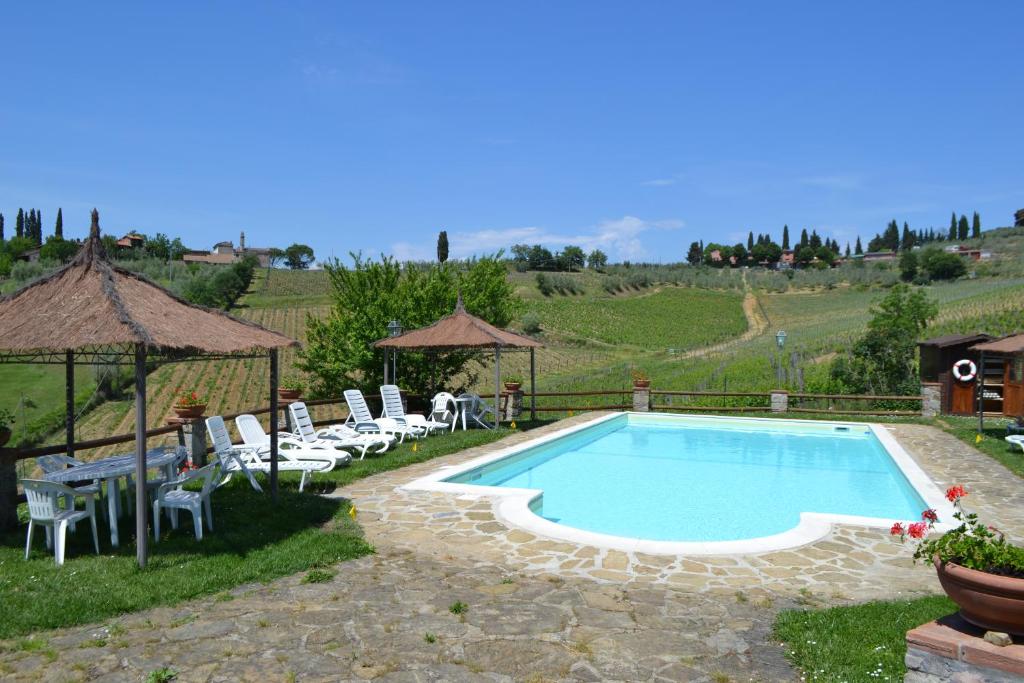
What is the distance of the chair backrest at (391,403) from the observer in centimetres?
1397

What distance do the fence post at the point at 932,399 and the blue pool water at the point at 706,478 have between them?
280cm

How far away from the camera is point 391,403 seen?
1405 centimetres

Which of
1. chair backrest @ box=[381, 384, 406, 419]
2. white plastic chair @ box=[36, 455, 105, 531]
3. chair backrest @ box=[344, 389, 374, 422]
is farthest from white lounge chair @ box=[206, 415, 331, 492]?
chair backrest @ box=[381, 384, 406, 419]

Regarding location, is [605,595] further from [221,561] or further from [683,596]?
[221,561]

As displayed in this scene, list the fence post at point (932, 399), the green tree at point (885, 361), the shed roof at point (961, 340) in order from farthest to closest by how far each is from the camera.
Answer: the green tree at point (885, 361)
the fence post at point (932, 399)
the shed roof at point (961, 340)

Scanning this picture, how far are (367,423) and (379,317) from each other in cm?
524

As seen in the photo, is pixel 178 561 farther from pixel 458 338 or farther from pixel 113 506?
pixel 458 338

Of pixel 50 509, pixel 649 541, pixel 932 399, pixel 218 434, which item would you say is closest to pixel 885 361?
pixel 932 399

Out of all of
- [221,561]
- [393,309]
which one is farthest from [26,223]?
[221,561]

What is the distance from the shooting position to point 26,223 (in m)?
88.5

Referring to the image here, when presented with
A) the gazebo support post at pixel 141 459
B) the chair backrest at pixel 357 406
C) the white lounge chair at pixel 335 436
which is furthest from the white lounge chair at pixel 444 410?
the gazebo support post at pixel 141 459

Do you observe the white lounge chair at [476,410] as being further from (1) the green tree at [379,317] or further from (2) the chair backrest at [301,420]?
(2) the chair backrest at [301,420]

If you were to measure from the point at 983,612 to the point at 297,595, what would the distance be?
437 centimetres

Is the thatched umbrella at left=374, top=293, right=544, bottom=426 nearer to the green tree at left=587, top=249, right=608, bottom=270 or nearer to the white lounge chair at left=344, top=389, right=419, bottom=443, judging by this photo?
the white lounge chair at left=344, top=389, right=419, bottom=443
